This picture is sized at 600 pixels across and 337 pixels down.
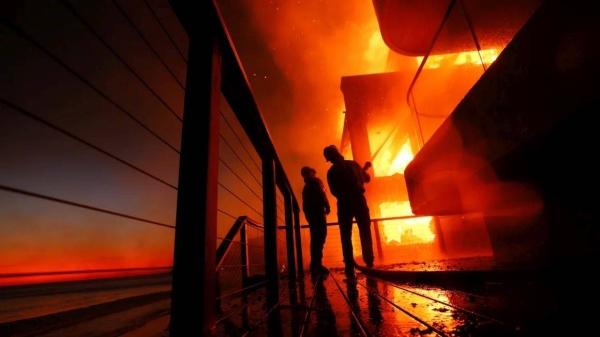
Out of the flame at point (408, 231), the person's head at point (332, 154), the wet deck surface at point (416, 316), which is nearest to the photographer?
the wet deck surface at point (416, 316)

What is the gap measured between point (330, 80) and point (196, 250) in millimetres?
7729

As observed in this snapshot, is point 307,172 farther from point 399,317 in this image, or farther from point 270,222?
point 399,317

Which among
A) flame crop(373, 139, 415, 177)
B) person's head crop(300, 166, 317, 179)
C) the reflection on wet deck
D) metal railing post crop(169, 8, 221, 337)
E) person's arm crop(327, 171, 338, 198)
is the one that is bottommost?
the reflection on wet deck

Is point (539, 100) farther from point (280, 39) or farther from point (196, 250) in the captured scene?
point (280, 39)

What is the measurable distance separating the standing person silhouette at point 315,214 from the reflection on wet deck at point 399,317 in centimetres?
266

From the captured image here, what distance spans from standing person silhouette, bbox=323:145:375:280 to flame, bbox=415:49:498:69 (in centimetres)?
151

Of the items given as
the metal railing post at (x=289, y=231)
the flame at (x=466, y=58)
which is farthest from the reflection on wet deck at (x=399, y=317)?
the metal railing post at (x=289, y=231)

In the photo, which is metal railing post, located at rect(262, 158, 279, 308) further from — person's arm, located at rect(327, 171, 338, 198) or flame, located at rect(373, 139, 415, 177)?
flame, located at rect(373, 139, 415, 177)

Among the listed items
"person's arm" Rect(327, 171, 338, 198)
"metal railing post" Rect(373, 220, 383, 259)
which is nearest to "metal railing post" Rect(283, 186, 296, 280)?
"person's arm" Rect(327, 171, 338, 198)

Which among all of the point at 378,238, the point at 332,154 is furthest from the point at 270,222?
the point at 378,238

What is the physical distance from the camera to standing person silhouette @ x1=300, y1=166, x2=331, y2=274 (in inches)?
149

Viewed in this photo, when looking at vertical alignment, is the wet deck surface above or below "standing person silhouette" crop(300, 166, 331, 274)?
below

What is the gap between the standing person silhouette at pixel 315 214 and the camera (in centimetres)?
379

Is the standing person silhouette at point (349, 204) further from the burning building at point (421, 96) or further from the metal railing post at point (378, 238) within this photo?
the metal railing post at point (378, 238)
